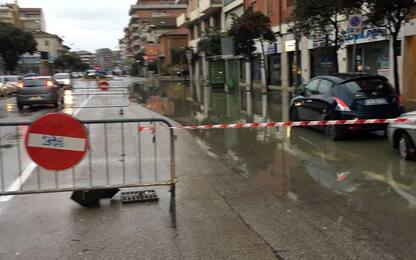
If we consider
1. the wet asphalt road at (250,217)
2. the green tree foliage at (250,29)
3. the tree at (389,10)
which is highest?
the green tree foliage at (250,29)

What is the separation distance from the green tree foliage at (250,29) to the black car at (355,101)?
58.5 feet

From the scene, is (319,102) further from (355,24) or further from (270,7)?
(270,7)

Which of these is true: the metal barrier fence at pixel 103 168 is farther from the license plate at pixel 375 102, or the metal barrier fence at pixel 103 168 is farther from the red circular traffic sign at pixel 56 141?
the license plate at pixel 375 102

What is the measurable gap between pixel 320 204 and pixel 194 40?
199 feet

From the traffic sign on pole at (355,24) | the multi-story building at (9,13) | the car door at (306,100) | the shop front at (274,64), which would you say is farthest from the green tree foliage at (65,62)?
the car door at (306,100)

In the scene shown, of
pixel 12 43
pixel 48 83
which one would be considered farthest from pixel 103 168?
pixel 12 43

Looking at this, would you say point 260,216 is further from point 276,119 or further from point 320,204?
point 276,119

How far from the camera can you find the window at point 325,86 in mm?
11883

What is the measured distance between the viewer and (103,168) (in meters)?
8.65

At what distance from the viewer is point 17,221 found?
5.71m

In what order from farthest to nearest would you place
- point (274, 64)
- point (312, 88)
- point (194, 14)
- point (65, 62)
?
point (65, 62) < point (194, 14) < point (274, 64) < point (312, 88)

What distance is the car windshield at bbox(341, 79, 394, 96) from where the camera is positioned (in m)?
11.2

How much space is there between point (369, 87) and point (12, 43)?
62.9 metres

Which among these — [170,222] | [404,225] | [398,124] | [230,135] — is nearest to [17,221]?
[170,222]
